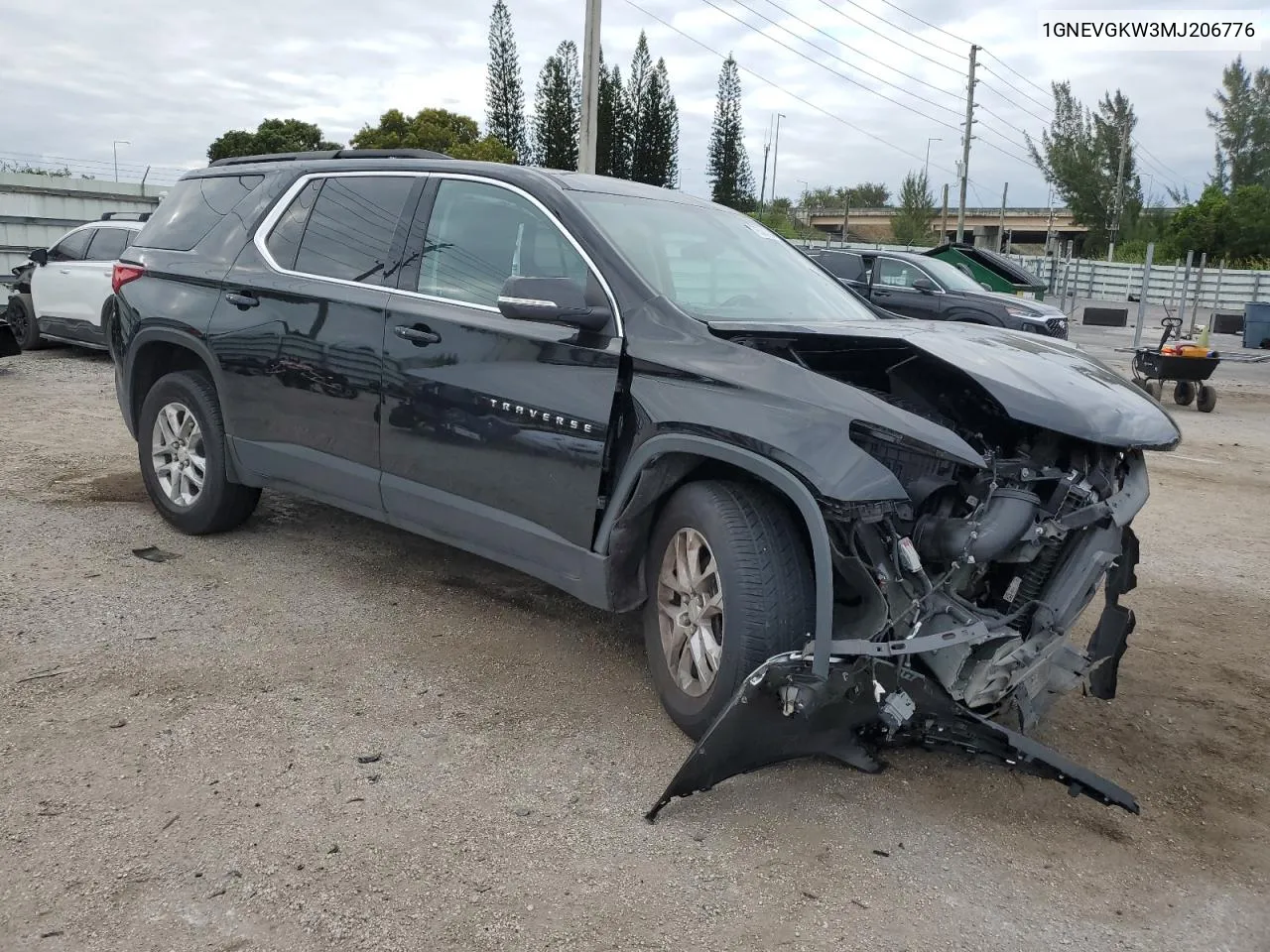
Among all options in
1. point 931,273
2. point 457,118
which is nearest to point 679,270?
point 931,273

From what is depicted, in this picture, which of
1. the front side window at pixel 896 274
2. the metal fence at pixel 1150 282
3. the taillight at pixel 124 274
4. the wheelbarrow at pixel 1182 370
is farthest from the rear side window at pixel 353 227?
the metal fence at pixel 1150 282

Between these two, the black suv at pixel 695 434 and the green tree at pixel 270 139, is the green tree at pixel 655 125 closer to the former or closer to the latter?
the green tree at pixel 270 139

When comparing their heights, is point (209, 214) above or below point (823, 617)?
above

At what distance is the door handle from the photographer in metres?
4.14

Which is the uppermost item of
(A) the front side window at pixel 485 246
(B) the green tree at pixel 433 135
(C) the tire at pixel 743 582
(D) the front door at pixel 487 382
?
(B) the green tree at pixel 433 135

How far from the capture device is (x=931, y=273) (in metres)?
16.5

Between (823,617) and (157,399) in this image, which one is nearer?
(823,617)

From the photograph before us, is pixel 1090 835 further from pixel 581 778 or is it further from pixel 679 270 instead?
pixel 679 270

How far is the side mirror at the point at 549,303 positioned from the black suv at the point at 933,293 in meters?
12.0

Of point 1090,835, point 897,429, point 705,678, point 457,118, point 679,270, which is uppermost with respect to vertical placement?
point 457,118

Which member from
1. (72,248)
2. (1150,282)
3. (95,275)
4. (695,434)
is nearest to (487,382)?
(695,434)

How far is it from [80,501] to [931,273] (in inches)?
524

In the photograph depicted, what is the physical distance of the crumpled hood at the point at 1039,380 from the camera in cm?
310

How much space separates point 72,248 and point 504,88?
6153 centimetres
